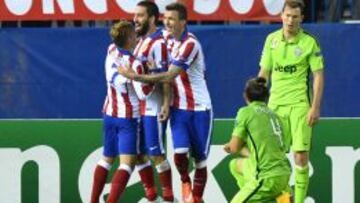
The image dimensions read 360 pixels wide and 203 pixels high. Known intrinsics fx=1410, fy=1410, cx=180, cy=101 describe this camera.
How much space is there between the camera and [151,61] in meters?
12.0

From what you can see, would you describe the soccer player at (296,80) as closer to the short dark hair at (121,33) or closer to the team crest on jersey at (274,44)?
the team crest on jersey at (274,44)

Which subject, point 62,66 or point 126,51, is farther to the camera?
point 62,66

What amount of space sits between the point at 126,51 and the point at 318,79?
5.43 feet

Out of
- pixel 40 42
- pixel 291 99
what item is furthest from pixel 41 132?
pixel 291 99

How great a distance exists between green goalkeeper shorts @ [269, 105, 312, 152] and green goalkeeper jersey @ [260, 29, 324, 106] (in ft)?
0.20

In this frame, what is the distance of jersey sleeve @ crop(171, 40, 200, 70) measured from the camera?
11904 mm

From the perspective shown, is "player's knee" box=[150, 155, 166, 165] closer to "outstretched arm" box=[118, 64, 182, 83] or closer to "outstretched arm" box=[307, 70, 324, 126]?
"outstretched arm" box=[118, 64, 182, 83]

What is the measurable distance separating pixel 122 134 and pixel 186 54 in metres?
0.88

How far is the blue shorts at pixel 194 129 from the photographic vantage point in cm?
1206

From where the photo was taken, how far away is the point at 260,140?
10.5 metres

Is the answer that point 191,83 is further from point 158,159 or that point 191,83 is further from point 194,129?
point 158,159

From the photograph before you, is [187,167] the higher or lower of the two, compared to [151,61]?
lower

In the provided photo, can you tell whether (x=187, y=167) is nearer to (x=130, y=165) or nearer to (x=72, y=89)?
(x=130, y=165)

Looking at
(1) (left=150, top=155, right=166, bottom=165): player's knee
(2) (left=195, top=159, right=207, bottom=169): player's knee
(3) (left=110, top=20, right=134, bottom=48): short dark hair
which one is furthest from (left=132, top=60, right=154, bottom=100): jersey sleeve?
(2) (left=195, top=159, right=207, bottom=169): player's knee
